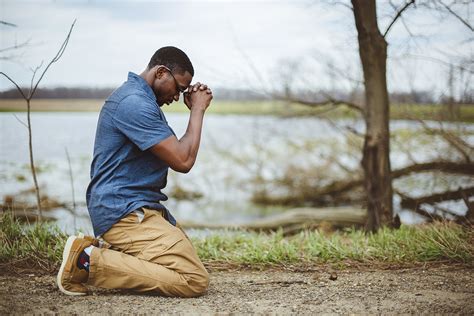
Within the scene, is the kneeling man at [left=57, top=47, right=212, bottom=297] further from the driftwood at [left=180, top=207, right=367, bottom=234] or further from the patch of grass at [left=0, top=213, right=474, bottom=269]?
the driftwood at [left=180, top=207, right=367, bottom=234]

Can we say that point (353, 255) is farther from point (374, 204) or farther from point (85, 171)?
point (85, 171)

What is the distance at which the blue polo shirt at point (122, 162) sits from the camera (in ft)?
11.0

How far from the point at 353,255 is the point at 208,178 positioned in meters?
9.84

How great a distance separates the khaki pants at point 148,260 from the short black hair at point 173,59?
0.96m

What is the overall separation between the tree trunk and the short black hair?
309 centimetres

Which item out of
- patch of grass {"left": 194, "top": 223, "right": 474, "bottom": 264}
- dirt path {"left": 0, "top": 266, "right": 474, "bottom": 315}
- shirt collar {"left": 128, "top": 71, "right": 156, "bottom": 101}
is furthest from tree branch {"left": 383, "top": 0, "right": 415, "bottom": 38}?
shirt collar {"left": 128, "top": 71, "right": 156, "bottom": 101}

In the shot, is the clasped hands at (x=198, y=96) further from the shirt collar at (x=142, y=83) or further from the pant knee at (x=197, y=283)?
the pant knee at (x=197, y=283)

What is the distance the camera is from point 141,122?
3.29 m

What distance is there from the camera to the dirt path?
3.16m

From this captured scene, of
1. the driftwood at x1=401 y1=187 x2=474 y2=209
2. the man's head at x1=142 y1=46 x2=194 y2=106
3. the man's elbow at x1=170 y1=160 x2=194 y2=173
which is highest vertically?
the man's head at x1=142 y1=46 x2=194 y2=106

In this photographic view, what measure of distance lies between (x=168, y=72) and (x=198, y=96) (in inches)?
10.0

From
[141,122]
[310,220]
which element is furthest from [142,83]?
[310,220]

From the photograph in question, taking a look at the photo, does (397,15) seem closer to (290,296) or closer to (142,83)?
(142,83)

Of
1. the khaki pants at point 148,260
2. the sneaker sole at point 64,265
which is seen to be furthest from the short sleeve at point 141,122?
the sneaker sole at point 64,265
